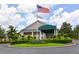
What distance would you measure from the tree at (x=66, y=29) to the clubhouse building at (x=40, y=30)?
15cm

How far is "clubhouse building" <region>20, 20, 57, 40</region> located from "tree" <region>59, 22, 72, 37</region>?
0.15m

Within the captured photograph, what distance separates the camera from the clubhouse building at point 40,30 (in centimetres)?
2194

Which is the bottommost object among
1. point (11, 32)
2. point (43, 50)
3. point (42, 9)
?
point (43, 50)

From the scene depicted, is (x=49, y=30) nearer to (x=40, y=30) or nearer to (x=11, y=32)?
(x=40, y=30)

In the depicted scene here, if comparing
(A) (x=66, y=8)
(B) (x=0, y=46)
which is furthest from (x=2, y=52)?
(A) (x=66, y=8)

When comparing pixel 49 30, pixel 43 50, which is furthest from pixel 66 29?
pixel 43 50

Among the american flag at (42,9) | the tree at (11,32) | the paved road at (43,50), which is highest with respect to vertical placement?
the american flag at (42,9)

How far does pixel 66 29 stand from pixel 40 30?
555 millimetres

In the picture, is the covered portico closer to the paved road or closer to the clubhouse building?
the clubhouse building

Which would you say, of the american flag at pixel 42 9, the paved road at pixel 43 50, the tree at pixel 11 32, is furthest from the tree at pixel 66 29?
the tree at pixel 11 32

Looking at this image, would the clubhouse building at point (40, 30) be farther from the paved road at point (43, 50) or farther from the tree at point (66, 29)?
the paved road at point (43, 50)

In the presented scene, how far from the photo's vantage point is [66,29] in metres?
22.0
